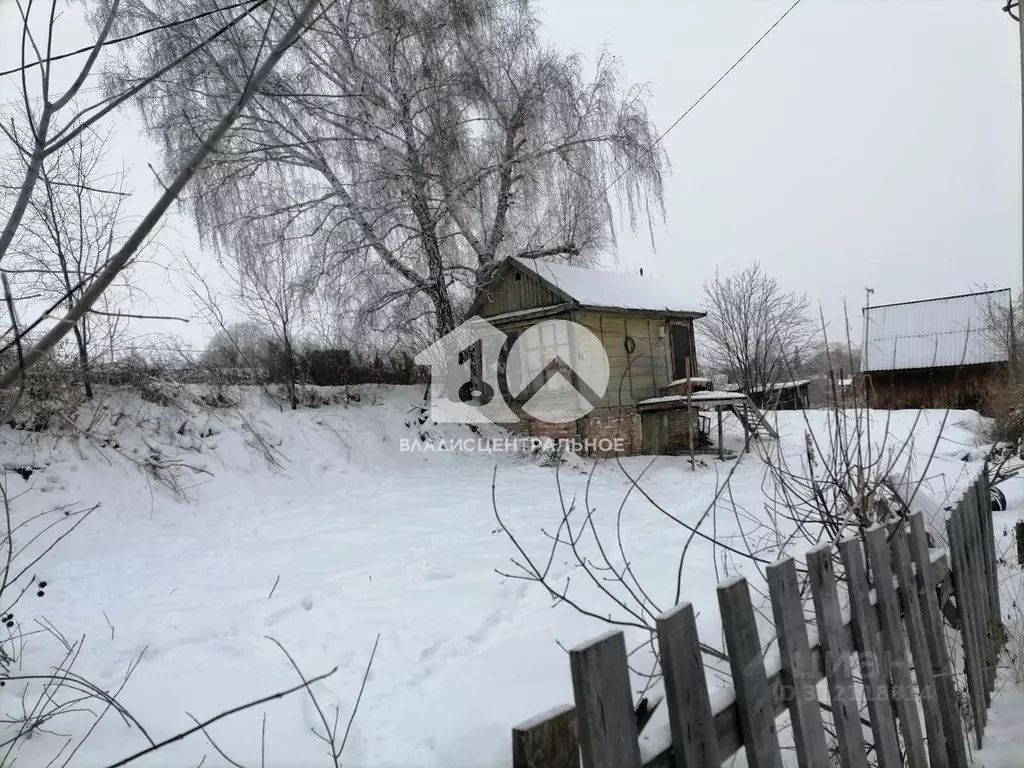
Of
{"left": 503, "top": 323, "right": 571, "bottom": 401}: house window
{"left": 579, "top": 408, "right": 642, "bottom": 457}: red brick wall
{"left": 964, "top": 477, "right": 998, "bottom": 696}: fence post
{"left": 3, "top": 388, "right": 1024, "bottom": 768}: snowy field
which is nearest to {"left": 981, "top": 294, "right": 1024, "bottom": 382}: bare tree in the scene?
{"left": 3, "top": 388, "right": 1024, "bottom": 768}: snowy field

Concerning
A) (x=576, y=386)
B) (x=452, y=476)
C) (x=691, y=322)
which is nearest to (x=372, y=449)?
(x=452, y=476)

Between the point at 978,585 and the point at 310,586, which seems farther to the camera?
the point at 310,586

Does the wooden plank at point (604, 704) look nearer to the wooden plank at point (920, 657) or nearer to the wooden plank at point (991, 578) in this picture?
the wooden plank at point (920, 657)

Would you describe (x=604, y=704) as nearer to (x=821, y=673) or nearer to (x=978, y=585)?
(x=821, y=673)

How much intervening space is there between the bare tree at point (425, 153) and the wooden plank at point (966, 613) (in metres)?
10.7

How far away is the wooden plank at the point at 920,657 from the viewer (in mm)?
1864

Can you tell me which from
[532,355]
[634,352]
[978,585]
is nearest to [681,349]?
[634,352]

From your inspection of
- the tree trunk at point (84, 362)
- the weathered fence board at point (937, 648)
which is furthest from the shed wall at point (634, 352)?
the weathered fence board at point (937, 648)

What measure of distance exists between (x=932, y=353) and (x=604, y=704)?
25.7 m

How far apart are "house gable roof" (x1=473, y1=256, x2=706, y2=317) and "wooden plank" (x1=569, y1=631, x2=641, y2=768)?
1095 cm

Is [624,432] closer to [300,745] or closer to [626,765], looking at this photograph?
[300,745]

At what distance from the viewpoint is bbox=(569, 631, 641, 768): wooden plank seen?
3.20ft

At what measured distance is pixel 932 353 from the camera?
21.3 metres

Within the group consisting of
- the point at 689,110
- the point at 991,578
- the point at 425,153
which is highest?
the point at 425,153
